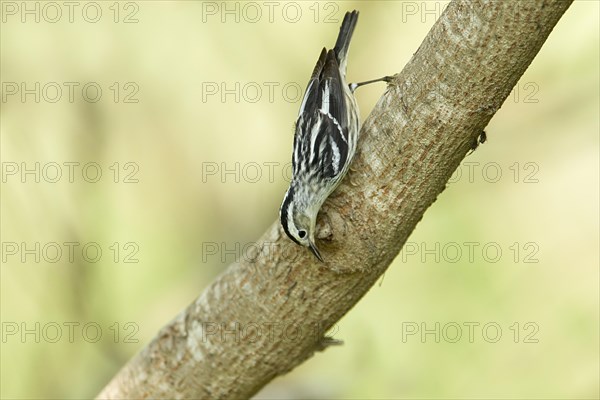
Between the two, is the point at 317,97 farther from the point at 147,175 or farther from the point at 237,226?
the point at 147,175

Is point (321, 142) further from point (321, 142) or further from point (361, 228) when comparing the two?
point (361, 228)

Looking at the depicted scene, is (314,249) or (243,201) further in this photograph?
(243,201)

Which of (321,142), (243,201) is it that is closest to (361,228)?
(321,142)

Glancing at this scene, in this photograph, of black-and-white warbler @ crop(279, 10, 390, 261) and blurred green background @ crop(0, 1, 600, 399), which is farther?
blurred green background @ crop(0, 1, 600, 399)

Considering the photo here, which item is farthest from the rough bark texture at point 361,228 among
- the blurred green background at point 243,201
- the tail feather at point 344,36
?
the blurred green background at point 243,201

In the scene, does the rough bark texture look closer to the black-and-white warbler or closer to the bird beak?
the bird beak

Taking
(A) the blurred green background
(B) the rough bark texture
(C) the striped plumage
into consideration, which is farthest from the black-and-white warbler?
(A) the blurred green background

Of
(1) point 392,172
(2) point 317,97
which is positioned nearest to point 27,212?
(2) point 317,97
